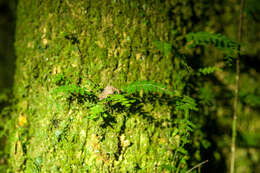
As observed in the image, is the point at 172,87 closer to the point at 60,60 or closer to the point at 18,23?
the point at 60,60

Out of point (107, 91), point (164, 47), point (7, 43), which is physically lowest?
point (107, 91)

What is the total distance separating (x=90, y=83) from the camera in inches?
67.5

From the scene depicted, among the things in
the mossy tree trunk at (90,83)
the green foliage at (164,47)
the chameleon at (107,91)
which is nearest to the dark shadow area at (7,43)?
the mossy tree trunk at (90,83)

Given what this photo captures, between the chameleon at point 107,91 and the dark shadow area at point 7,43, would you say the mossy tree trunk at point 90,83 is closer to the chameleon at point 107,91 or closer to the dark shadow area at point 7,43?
the chameleon at point 107,91

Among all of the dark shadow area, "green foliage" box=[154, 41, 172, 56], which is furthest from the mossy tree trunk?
the dark shadow area

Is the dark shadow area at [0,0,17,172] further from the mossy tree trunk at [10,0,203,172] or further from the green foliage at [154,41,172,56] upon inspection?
the green foliage at [154,41,172,56]

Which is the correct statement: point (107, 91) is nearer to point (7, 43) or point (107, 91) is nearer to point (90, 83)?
point (90, 83)

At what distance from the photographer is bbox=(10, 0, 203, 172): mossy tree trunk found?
170 centimetres

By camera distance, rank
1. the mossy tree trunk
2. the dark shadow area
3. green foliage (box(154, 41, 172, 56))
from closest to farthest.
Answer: the mossy tree trunk < green foliage (box(154, 41, 172, 56)) < the dark shadow area

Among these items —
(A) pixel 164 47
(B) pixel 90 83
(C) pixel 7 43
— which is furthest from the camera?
(C) pixel 7 43

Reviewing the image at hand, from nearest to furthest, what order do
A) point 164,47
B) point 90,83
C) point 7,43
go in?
point 90,83, point 164,47, point 7,43

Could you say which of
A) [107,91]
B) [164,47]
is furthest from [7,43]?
[164,47]

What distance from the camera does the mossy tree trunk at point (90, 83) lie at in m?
1.70

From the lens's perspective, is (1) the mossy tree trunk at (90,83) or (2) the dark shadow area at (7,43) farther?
(2) the dark shadow area at (7,43)
